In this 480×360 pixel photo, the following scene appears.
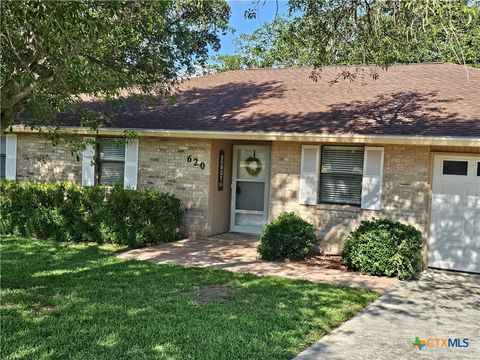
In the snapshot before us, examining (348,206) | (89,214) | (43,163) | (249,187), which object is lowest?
(89,214)

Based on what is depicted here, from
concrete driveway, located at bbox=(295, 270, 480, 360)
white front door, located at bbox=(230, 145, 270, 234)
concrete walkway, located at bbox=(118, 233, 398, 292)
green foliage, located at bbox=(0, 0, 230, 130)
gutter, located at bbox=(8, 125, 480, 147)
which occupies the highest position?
green foliage, located at bbox=(0, 0, 230, 130)

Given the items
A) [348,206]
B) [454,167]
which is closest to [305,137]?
[348,206]

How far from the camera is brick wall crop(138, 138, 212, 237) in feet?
39.4

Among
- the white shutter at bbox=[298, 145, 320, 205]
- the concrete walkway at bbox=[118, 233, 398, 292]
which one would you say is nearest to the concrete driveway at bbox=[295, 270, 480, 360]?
the concrete walkway at bbox=[118, 233, 398, 292]

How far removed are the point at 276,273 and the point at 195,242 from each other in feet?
10.8

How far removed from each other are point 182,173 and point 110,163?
223 centimetres

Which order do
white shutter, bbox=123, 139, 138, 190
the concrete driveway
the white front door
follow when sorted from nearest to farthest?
the concrete driveway, white shutter, bbox=123, 139, 138, 190, the white front door

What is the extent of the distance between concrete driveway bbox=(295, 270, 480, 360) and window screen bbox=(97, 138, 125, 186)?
7.69 m

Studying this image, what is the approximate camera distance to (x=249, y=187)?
13.1 metres

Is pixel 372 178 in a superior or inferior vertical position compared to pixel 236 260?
superior

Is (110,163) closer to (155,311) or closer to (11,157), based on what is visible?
(11,157)

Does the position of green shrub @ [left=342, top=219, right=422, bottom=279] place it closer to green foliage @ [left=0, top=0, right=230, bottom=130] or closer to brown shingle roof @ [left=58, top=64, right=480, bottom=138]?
brown shingle roof @ [left=58, top=64, right=480, bottom=138]

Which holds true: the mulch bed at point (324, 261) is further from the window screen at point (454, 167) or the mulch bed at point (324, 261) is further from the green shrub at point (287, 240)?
the window screen at point (454, 167)

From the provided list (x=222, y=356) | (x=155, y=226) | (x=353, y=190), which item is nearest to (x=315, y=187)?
(x=353, y=190)
